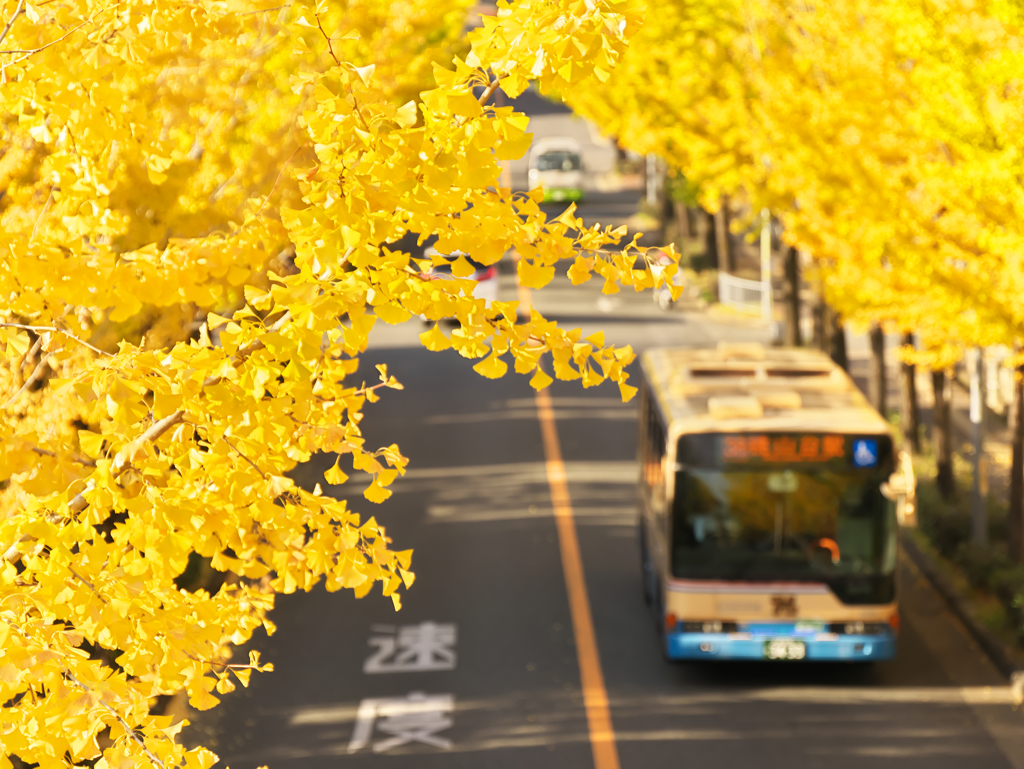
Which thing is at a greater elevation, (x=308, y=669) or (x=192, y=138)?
(x=192, y=138)

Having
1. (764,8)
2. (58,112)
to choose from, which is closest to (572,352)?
(58,112)

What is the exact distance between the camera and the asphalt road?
419 inches

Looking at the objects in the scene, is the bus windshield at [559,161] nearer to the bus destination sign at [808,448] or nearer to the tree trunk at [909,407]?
the tree trunk at [909,407]

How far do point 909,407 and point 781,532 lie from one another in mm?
7880

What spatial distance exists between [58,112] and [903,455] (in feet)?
27.5

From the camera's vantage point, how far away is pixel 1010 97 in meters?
11.5

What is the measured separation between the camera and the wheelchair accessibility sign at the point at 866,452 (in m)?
→ 11.1

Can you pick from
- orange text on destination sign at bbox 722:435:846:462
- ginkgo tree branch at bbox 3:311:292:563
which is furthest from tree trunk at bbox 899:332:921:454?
ginkgo tree branch at bbox 3:311:292:563

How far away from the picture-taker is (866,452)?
1107cm

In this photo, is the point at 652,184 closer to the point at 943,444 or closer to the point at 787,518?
the point at 943,444

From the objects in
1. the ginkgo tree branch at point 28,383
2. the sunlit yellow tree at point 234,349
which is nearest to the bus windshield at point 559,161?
the ginkgo tree branch at point 28,383

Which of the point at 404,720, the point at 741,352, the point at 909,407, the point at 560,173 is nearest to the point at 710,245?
the point at 560,173

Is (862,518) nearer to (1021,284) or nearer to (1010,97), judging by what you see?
(1021,284)

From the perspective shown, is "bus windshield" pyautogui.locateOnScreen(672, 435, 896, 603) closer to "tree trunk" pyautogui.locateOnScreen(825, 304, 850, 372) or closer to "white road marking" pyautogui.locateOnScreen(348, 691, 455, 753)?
"white road marking" pyautogui.locateOnScreen(348, 691, 455, 753)
